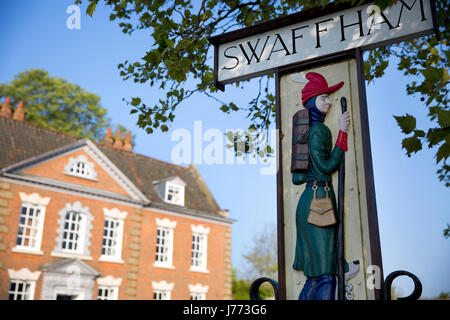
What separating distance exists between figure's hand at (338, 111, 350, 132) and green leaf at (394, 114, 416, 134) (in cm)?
28

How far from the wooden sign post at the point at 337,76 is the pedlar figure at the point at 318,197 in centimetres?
4

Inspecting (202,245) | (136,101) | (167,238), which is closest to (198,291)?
(202,245)

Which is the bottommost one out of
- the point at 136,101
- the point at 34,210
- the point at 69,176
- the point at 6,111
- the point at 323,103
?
the point at 323,103

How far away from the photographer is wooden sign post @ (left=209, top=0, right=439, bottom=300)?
2.27 m

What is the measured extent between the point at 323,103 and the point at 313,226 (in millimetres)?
740

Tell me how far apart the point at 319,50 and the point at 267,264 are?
37426 millimetres

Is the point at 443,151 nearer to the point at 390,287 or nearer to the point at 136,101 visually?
the point at 390,287

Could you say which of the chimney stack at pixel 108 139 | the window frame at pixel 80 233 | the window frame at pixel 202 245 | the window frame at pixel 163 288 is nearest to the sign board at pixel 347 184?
the window frame at pixel 80 233

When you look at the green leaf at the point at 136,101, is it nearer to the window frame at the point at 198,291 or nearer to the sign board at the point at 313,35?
the sign board at the point at 313,35

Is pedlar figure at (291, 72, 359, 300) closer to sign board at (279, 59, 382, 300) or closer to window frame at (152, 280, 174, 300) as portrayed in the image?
sign board at (279, 59, 382, 300)

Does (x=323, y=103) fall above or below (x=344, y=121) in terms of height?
above

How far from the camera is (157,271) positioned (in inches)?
894

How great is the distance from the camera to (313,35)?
8.91ft
